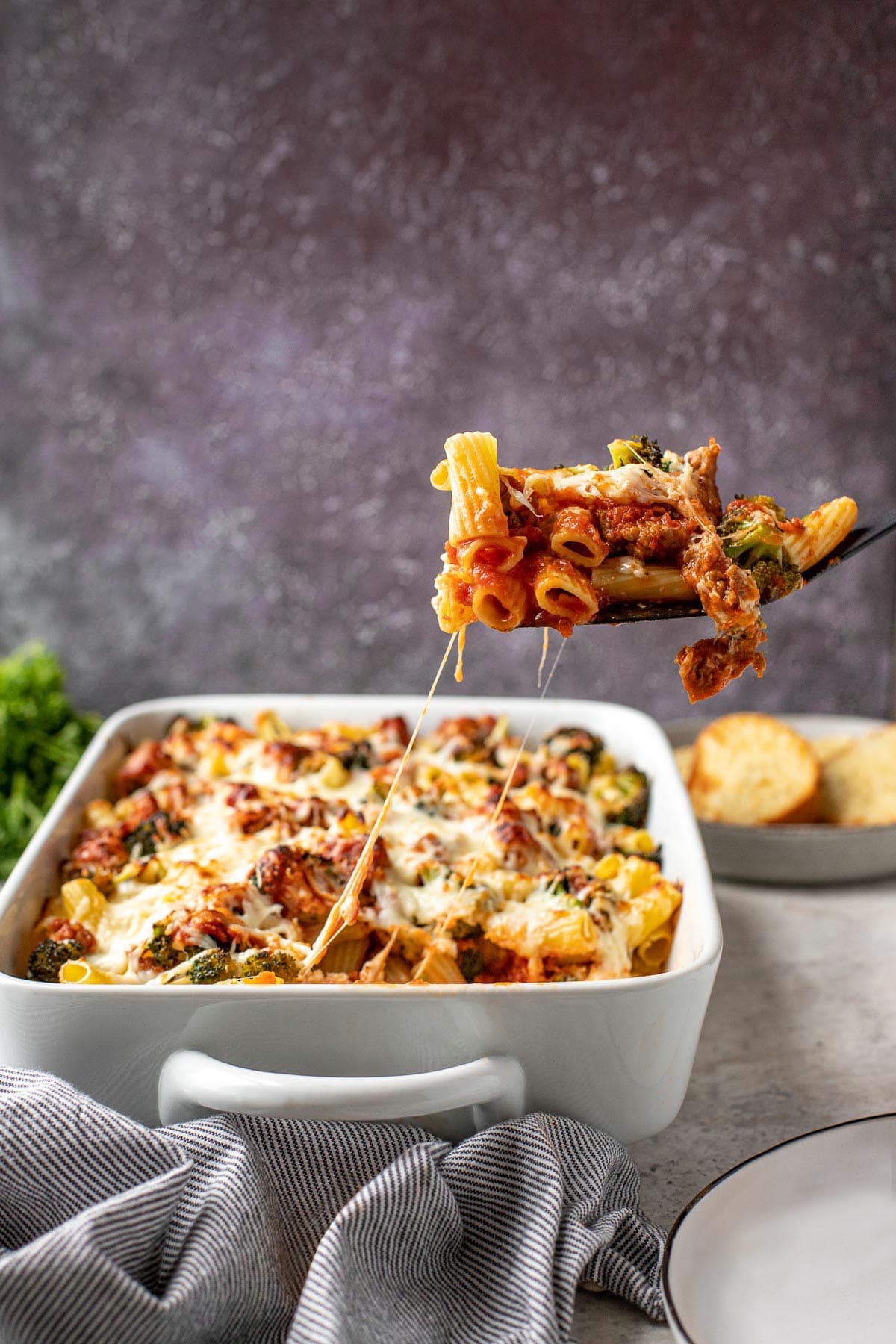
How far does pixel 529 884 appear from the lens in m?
1.91

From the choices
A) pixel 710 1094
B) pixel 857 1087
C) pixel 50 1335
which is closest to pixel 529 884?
pixel 710 1094

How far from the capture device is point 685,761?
2.77 metres

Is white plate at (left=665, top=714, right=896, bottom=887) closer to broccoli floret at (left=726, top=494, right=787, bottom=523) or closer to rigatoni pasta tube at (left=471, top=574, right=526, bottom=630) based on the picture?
broccoli floret at (left=726, top=494, right=787, bottom=523)

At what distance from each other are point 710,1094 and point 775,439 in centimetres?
192

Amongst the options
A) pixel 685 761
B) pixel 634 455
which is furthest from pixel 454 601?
pixel 685 761

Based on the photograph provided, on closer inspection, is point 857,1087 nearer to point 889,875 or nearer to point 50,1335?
point 889,875

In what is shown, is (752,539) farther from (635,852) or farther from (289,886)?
(289,886)

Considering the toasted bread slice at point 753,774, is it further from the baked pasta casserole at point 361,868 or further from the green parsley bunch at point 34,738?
the green parsley bunch at point 34,738

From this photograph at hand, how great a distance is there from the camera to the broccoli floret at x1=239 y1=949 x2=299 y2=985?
163cm

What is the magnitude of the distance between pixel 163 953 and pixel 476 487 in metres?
0.73

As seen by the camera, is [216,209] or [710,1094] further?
[216,209]

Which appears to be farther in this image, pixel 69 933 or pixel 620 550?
pixel 69 933

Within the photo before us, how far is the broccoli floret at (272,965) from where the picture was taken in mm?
Result: 1627

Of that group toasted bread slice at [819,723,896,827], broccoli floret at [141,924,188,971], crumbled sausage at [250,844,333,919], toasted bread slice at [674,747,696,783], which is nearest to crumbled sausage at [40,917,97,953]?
broccoli floret at [141,924,188,971]
